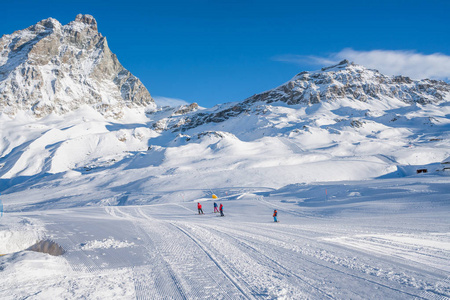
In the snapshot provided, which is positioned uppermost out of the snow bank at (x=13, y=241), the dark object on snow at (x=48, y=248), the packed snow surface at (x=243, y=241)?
the snow bank at (x=13, y=241)

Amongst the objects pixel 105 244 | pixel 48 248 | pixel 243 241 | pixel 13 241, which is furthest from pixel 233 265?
pixel 13 241

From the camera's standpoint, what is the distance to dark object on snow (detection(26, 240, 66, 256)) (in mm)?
8578

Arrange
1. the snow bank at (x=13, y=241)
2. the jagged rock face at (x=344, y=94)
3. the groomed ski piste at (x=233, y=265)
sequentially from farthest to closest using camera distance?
1. the jagged rock face at (x=344, y=94)
2. the snow bank at (x=13, y=241)
3. the groomed ski piste at (x=233, y=265)

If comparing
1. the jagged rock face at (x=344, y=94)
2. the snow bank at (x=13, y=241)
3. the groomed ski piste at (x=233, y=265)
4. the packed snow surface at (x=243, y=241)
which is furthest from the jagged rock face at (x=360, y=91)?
the snow bank at (x=13, y=241)

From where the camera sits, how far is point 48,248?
29.7ft

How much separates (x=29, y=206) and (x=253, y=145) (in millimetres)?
63313

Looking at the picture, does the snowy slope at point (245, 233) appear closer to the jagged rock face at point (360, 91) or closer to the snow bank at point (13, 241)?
the snow bank at point (13, 241)

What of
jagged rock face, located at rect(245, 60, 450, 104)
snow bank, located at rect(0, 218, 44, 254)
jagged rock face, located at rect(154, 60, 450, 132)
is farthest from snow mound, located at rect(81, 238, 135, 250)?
jagged rock face, located at rect(245, 60, 450, 104)

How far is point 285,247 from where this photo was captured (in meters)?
8.63

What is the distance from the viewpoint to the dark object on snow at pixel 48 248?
28.1 feet

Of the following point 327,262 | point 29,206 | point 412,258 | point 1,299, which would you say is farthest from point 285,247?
point 29,206

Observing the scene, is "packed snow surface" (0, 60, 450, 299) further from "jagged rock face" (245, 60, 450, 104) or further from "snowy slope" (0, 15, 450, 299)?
"jagged rock face" (245, 60, 450, 104)

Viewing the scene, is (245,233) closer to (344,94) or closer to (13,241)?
(13,241)

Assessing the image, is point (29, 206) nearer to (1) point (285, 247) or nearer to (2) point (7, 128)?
(1) point (285, 247)
